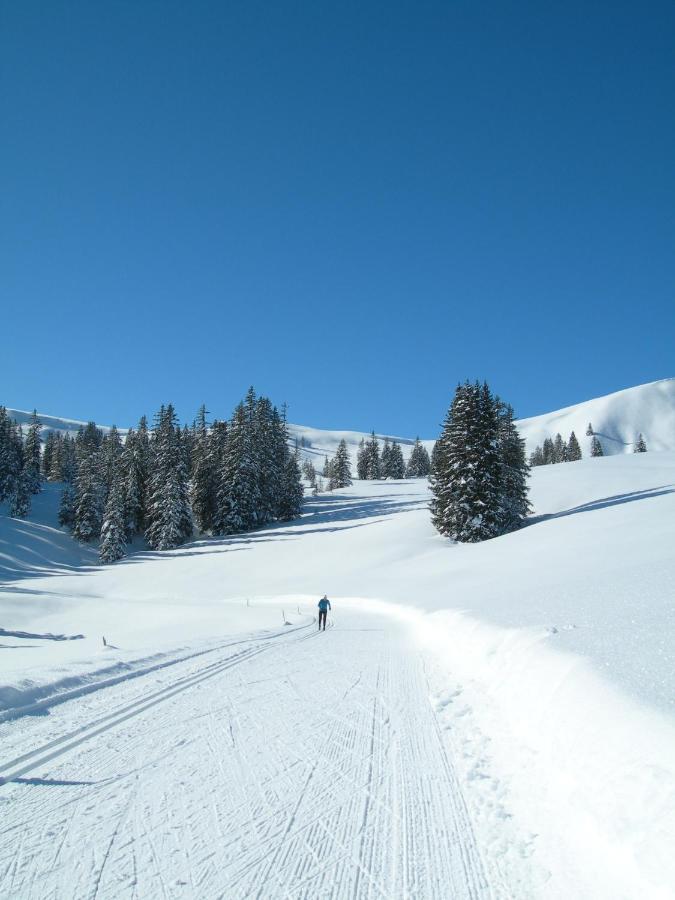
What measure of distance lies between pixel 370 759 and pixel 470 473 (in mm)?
28053

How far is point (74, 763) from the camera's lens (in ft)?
16.5

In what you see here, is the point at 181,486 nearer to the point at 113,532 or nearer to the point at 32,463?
the point at 113,532

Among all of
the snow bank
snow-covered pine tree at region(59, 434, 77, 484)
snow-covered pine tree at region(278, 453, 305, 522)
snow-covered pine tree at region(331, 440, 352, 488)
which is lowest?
the snow bank

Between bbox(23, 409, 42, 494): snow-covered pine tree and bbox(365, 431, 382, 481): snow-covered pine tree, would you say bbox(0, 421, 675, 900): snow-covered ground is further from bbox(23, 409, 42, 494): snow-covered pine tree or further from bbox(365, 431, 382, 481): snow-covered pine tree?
bbox(365, 431, 382, 481): snow-covered pine tree

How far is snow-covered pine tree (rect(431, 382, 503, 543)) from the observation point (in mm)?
31891

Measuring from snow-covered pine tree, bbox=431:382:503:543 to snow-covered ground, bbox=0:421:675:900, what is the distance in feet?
58.9

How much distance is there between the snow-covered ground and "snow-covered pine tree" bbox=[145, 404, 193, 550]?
3675cm

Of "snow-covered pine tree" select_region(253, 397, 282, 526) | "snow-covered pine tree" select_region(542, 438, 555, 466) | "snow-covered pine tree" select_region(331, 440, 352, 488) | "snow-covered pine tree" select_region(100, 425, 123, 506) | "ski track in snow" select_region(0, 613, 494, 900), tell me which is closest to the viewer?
"ski track in snow" select_region(0, 613, 494, 900)

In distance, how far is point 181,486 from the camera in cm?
5038

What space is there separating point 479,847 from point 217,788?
237cm

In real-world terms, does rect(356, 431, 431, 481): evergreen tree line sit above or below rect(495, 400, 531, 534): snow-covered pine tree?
above

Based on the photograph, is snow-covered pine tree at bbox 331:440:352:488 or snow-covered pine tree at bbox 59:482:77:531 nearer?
snow-covered pine tree at bbox 59:482:77:531

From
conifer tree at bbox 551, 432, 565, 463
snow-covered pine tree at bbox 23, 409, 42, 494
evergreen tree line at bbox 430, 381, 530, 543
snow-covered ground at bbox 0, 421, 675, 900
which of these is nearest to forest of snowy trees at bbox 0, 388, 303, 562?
snow-covered pine tree at bbox 23, 409, 42, 494

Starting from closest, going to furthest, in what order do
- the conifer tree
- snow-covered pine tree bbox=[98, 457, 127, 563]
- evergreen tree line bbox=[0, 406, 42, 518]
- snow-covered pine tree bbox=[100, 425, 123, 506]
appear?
snow-covered pine tree bbox=[98, 457, 127, 563]
snow-covered pine tree bbox=[100, 425, 123, 506]
evergreen tree line bbox=[0, 406, 42, 518]
the conifer tree
